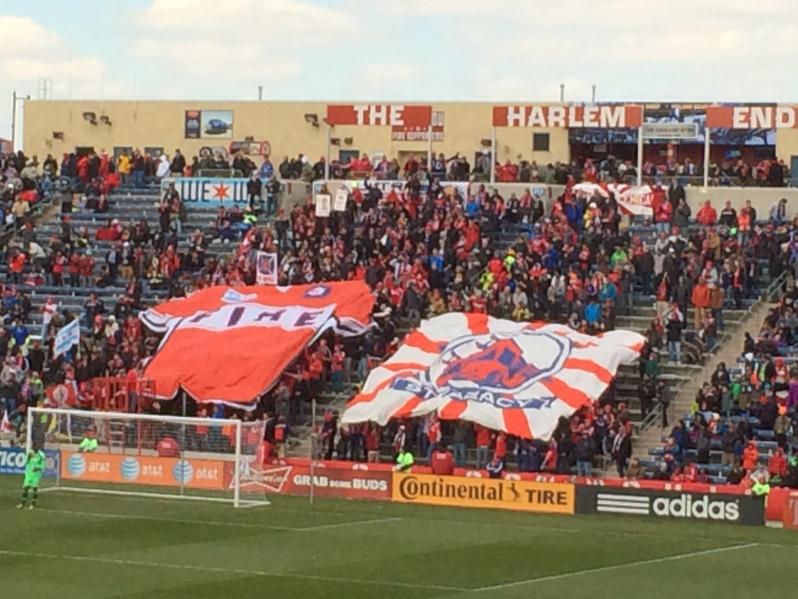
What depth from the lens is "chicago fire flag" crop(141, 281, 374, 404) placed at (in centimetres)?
5072

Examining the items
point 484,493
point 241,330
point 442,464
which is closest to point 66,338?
point 241,330

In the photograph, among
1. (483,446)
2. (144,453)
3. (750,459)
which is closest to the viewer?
(750,459)

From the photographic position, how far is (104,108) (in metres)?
82.1

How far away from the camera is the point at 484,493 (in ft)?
142

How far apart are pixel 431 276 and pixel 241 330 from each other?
5650 millimetres

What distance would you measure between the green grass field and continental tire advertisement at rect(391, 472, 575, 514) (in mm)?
790

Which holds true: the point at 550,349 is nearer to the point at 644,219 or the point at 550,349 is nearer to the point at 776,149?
the point at 644,219

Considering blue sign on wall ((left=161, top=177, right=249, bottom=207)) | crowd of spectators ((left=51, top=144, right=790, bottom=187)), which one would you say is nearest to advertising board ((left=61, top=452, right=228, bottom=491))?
crowd of spectators ((left=51, top=144, right=790, bottom=187))

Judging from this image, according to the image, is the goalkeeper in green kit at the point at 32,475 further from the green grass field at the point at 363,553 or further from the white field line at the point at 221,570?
the white field line at the point at 221,570

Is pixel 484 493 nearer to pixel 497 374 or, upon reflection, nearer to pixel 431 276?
pixel 497 374

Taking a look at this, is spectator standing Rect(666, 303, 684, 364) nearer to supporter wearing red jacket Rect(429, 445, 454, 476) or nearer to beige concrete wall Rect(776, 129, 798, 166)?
supporter wearing red jacket Rect(429, 445, 454, 476)

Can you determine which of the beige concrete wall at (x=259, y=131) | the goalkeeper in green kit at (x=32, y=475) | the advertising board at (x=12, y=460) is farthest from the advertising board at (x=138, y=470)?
the beige concrete wall at (x=259, y=131)

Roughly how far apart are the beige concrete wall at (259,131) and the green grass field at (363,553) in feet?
114

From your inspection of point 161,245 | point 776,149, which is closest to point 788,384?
point 161,245
